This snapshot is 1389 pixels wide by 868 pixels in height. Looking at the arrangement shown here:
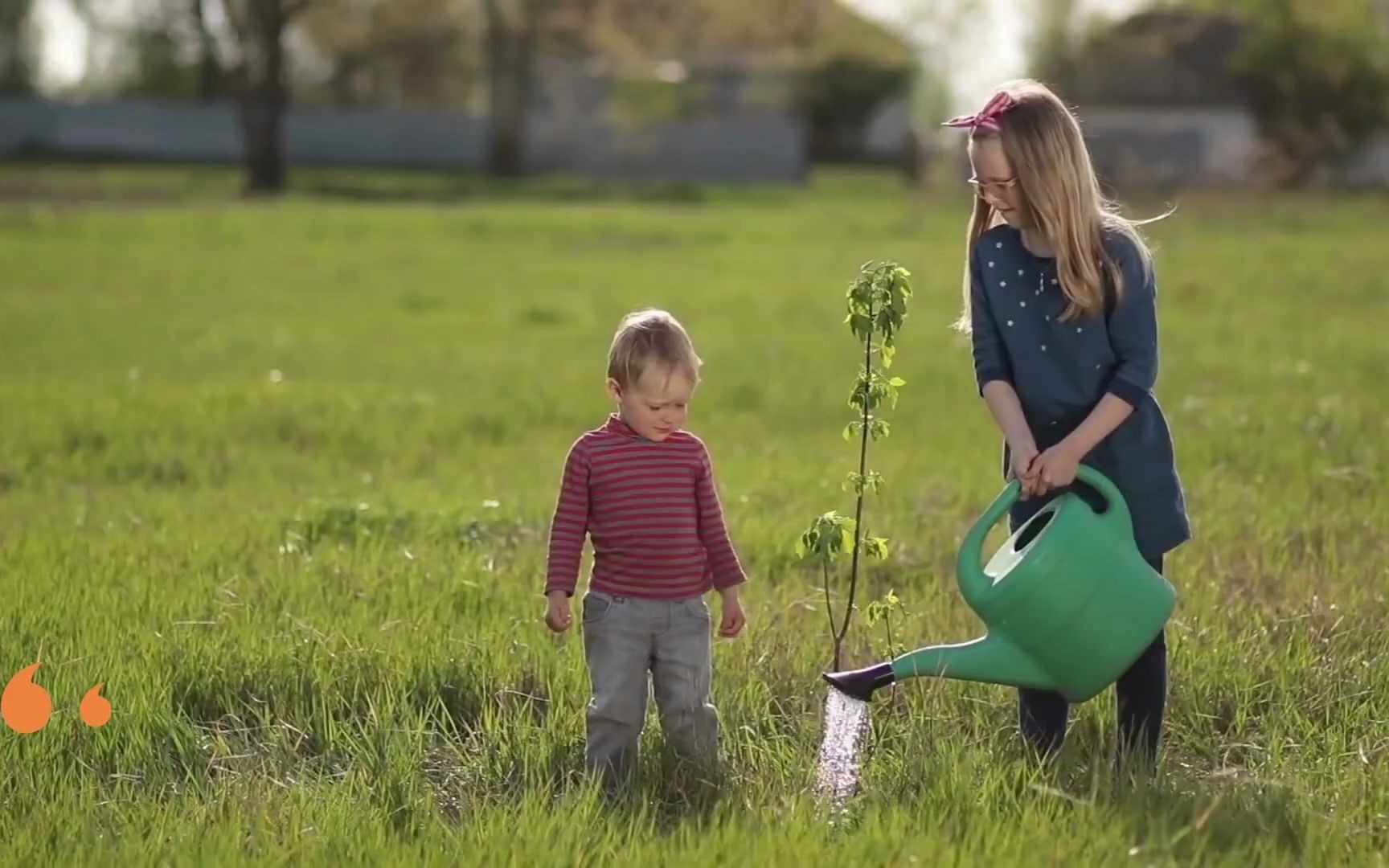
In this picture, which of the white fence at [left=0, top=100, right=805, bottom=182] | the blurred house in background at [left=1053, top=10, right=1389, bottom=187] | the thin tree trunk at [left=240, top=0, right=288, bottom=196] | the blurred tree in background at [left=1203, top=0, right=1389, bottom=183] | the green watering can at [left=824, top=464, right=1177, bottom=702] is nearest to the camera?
the green watering can at [left=824, top=464, right=1177, bottom=702]

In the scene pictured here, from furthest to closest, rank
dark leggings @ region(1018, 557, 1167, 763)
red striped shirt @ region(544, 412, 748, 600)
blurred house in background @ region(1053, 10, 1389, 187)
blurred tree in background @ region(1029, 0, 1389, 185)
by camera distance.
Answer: blurred house in background @ region(1053, 10, 1389, 187) < blurred tree in background @ region(1029, 0, 1389, 185) < dark leggings @ region(1018, 557, 1167, 763) < red striped shirt @ region(544, 412, 748, 600)

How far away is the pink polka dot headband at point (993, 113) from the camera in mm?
3904

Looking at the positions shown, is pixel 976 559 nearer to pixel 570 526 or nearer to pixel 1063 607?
pixel 1063 607

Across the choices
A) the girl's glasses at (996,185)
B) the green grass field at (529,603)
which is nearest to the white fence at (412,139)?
the green grass field at (529,603)

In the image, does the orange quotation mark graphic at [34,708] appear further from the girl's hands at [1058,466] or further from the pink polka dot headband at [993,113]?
the pink polka dot headband at [993,113]

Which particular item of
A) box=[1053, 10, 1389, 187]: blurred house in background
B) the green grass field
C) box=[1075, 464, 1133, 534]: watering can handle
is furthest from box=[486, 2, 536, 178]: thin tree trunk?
box=[1075, 464, 1133, 534]: watering can handle

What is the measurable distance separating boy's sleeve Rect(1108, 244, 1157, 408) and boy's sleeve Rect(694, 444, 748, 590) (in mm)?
825

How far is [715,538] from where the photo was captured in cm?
389

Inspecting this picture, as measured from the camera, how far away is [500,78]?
48.2 m

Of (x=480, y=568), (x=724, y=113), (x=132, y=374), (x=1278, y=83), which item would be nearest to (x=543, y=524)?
(x=480, y=568)

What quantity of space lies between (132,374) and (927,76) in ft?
163

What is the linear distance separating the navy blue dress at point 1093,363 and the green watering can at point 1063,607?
192 millimetres

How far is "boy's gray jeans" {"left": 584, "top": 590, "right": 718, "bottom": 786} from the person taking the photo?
12.5 feet

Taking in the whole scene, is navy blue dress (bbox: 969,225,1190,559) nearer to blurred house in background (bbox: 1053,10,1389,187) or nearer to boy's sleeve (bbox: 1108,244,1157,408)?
boy's sleeve (bbox: 1108,244,1157,408)
